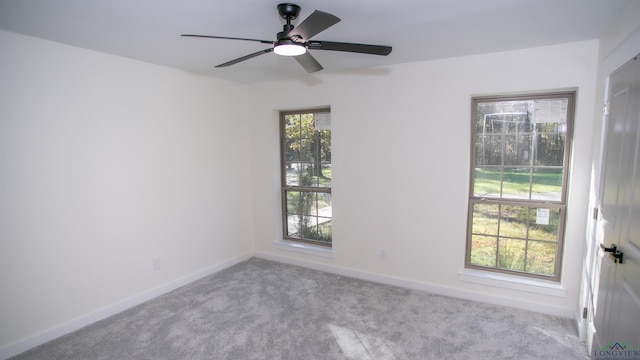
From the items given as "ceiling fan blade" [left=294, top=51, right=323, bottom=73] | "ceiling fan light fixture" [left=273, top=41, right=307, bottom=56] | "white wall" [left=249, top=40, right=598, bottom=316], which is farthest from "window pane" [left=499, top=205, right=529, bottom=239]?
"ceiling fan light fixture" [left=273, top=41, right=307, bottom=56]

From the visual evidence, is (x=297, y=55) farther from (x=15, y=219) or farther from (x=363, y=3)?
(x=15, y=219)

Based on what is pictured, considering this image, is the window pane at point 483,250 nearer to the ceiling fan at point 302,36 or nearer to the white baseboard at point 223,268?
the white baseboard at point 223,268

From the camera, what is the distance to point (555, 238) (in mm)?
2850

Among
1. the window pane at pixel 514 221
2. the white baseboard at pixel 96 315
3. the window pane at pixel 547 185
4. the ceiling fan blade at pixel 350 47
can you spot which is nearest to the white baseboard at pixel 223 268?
the white baseboard at pixel 96 315

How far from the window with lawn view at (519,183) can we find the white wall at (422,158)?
0.16 metres

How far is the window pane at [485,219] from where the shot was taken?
306 centimetres

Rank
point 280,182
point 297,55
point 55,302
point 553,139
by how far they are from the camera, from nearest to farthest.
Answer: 1. point 297,55
2. point 55,302
3. point 553,139
4. point 280,182

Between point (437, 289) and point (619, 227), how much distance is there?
1.75 m

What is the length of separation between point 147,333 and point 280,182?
88.4 inches

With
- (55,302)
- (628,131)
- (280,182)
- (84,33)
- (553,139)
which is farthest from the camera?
(280,182)

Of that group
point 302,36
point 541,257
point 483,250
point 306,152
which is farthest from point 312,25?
point 541,257

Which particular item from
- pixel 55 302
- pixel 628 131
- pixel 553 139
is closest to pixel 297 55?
pixel 628 131

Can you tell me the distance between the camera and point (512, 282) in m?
2.90

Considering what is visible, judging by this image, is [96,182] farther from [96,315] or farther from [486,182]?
[486,182]
